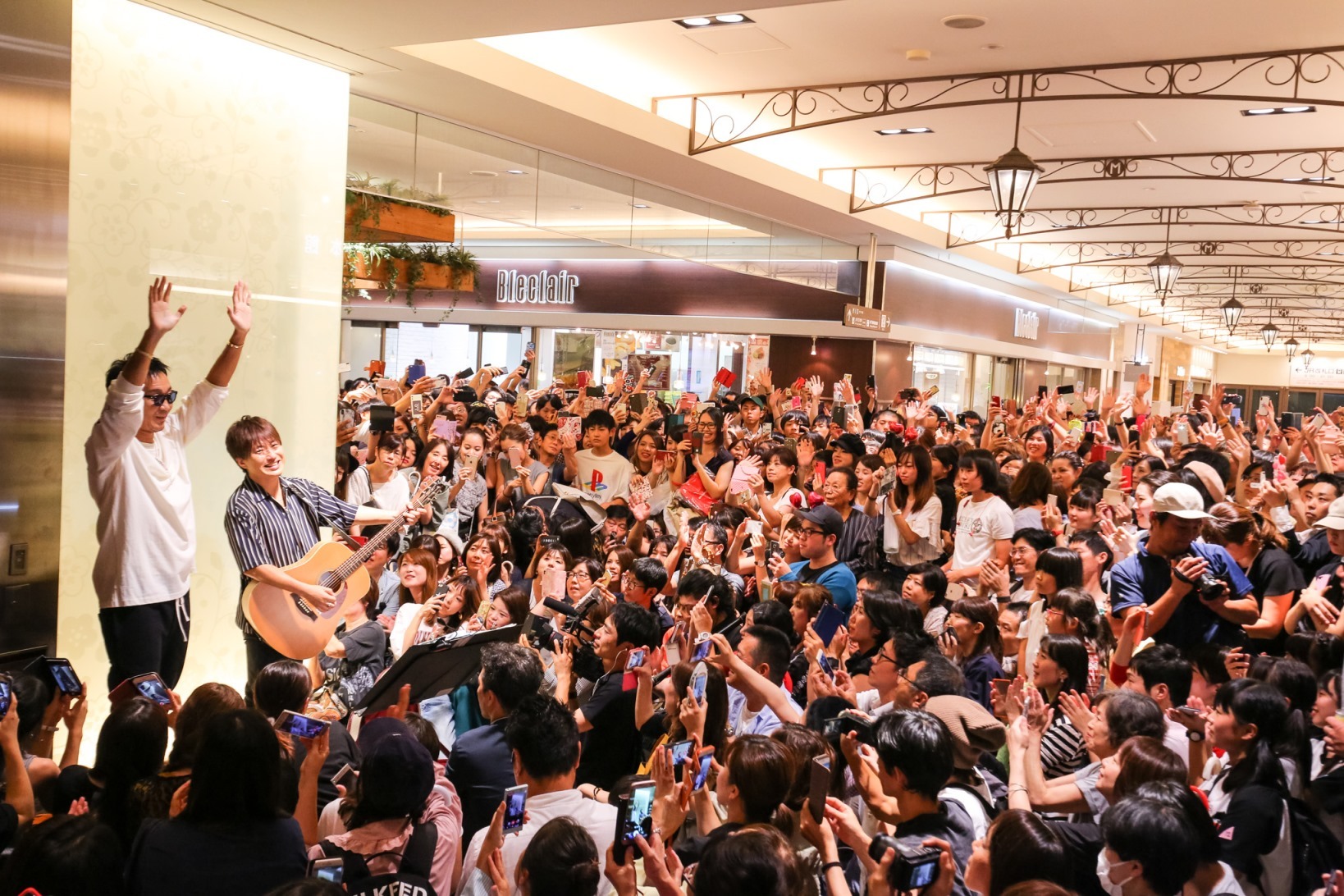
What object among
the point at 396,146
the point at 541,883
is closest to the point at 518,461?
the point at 396,146

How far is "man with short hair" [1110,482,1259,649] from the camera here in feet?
15.2

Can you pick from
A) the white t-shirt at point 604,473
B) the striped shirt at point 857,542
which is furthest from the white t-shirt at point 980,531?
the white t-shirt at point 604,473

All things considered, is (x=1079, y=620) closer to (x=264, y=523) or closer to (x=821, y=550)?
(x=821, y=550)

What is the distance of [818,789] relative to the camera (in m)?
2.82

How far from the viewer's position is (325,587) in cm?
464

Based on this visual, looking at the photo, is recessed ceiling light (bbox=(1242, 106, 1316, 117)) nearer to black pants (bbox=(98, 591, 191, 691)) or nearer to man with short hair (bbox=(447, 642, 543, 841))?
man with short hair (bbox=(447, 642, 543, 841))

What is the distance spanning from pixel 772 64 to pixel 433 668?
5.33m

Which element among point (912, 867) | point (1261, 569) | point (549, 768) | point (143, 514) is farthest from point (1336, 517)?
point (143, 514)

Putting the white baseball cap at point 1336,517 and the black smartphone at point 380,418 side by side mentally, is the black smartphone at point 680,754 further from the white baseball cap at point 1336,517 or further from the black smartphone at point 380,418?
the black smartphone at point 380,418

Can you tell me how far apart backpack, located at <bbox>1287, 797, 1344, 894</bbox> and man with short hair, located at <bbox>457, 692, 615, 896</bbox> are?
190cm

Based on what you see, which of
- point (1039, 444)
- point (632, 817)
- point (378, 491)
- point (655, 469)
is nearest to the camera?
point (632, 817)

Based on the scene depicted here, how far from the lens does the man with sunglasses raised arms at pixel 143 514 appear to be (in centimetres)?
411

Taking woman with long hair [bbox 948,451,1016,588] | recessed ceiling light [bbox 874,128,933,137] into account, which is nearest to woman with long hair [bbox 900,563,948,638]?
woman with long hair [bbox 948,451,1016,588]

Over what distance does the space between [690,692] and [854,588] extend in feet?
7.46
